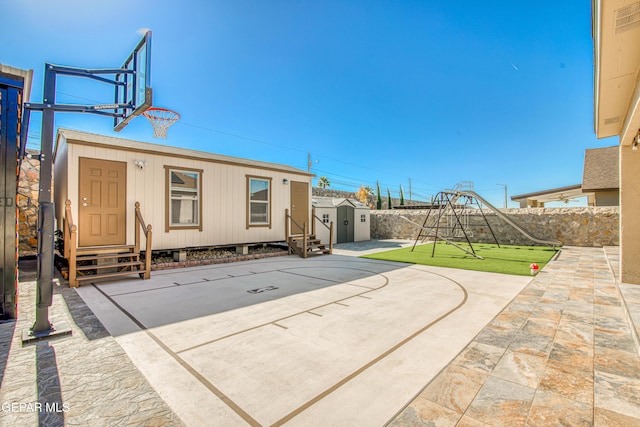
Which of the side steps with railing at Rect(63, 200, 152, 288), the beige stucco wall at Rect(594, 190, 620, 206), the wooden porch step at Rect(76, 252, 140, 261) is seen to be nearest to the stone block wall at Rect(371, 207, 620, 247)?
the beige stucco wall at Rect(594, 190, 620, 206)

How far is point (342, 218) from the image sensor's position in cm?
1484

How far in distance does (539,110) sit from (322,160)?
768 inches

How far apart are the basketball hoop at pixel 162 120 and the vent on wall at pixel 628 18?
27.2ft

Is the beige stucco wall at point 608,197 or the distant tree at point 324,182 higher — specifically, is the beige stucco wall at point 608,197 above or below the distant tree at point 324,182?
below

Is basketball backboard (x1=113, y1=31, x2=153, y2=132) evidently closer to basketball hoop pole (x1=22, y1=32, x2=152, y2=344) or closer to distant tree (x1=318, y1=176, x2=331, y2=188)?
basketball hoop pole (x1=22, y1=32, x2=152, y2=344)

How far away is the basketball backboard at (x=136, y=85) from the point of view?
4.17m

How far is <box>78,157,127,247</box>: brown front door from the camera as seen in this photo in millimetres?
6309

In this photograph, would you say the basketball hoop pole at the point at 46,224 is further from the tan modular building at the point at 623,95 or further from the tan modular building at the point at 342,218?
the tan modular building at the point at 342,218

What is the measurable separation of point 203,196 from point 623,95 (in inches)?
352

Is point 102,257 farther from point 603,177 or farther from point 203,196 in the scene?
point 603,177

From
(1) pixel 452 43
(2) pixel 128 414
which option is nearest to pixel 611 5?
(2) pixel 128 414

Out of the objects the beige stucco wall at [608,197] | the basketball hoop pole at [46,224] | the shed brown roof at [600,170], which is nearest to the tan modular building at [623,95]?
the basketball hoop pole at [46,224]

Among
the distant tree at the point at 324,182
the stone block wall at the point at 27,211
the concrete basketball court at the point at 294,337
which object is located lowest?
the concrete basketball court at the point at 294,337

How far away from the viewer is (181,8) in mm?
6637
